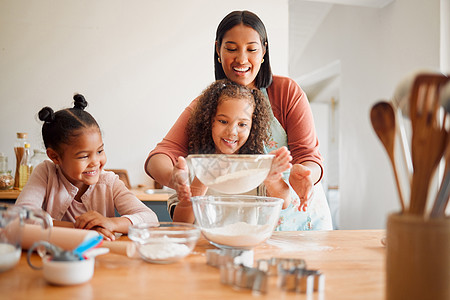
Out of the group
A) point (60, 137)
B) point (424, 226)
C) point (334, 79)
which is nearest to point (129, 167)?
point (60, 137)

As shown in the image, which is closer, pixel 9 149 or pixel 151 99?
pixel 9 149

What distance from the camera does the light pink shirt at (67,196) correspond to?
127 centimetres

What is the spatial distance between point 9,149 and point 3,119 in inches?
8.5

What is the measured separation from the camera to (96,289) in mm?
586

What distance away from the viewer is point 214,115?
4.11ft

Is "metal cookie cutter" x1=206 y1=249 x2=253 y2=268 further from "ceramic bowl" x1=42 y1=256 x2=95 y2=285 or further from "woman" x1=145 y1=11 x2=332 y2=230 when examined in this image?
"woman" x1=145 y1=11 x2=332 y2=230

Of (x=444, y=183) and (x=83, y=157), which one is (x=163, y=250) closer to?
(x=444, y=183)

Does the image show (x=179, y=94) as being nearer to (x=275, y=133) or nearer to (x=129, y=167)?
(x=129, y=167)

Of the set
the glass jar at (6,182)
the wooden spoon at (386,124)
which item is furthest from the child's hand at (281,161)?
the glass jar at (6,182)

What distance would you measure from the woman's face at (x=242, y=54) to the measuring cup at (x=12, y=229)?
0.78 meters

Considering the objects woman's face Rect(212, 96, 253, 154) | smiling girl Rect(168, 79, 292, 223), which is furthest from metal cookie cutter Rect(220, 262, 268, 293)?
woman's face Rect(212, 96, 253, 154)

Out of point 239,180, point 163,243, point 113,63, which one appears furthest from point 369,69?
point 163,243

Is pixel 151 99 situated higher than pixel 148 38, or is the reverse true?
pixel 148 38

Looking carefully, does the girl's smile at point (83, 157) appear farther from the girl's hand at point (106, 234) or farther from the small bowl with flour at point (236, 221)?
the small bowl with flour at point (236, 221)
